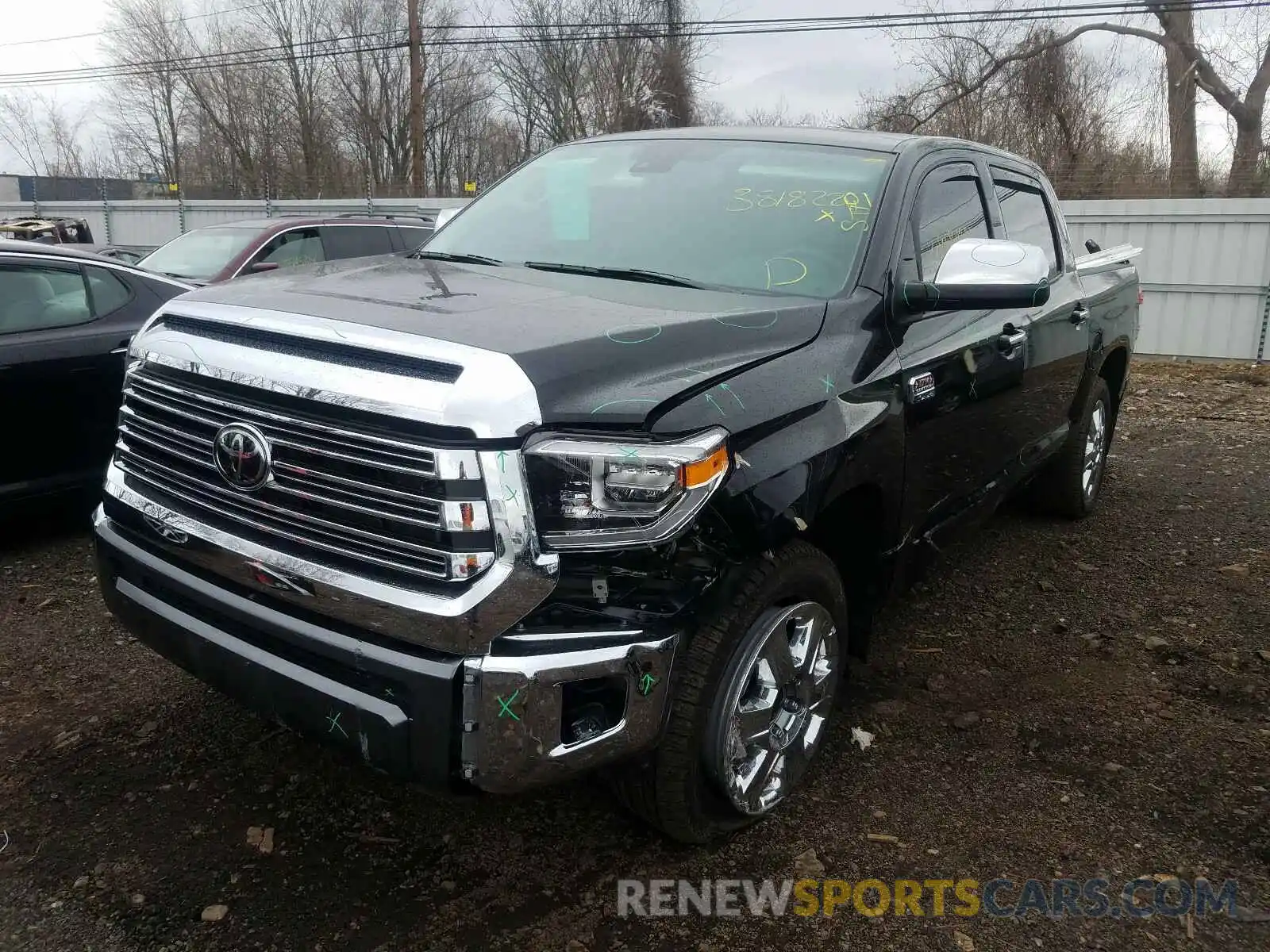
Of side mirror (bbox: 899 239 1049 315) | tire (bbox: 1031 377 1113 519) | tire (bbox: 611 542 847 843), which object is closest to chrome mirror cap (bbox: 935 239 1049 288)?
side mirror (bbox: 899 239 1049 315)

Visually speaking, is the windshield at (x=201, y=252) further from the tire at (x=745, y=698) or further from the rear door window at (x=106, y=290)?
the tire at (x=745, y=698)

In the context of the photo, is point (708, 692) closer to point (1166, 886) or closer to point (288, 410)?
point (288, 410)

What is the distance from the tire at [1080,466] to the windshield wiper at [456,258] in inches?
124

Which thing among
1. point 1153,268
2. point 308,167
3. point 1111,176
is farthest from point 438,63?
point 1153,268

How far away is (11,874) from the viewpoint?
2494mm

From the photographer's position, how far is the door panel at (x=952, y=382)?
3029 millimetres

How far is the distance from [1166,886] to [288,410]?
2.50 m

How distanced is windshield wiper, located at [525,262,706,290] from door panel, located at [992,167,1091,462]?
5.28 ft

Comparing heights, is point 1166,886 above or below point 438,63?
below

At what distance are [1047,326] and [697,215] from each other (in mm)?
1771

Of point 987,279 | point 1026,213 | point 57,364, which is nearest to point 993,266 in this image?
point 987,279

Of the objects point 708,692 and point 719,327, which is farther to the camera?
point 719,327

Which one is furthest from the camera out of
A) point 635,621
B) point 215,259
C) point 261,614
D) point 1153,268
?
point 1153,268

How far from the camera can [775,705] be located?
2.68 meters
